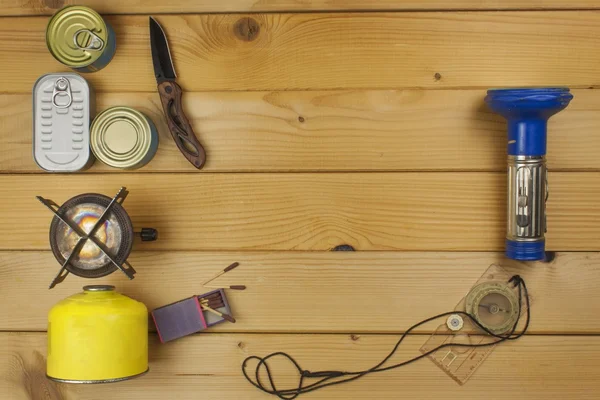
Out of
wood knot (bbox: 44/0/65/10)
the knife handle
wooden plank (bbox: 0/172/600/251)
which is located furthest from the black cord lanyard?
wood knot (bbox: 44/0/65/10)

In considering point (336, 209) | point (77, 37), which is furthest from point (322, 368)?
point (77, 37)

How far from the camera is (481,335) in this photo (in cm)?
132

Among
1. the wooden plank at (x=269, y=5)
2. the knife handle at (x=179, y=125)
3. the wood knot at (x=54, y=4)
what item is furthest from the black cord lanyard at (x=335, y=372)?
the wood knot at (x=54, y=4)

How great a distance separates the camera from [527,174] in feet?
4.04

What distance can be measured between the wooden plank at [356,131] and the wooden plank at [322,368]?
0.34m

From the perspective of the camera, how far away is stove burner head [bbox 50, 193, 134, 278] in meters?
1.22

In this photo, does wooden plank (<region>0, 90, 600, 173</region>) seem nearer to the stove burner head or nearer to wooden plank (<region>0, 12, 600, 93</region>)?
wooden plank (<region>0, 12, 600, 93</region>)

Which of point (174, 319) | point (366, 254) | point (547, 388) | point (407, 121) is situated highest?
point (407, 121)

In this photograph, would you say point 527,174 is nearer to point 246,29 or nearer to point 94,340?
point 246,29

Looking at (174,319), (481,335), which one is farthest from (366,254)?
(174,319)

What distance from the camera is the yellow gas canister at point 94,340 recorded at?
46.8 inches

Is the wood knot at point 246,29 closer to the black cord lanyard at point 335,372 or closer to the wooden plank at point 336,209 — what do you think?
the wooden plank at point 336,209

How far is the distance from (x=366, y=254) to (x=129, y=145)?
1.64 ft

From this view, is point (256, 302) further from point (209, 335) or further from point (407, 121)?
point (407, 121)
